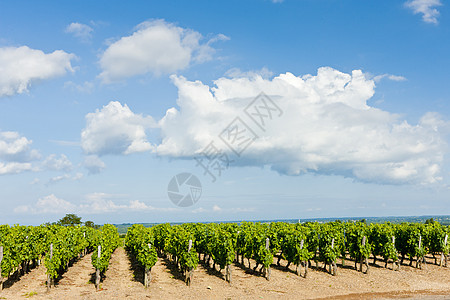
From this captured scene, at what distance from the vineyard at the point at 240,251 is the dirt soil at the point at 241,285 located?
14.3 inches

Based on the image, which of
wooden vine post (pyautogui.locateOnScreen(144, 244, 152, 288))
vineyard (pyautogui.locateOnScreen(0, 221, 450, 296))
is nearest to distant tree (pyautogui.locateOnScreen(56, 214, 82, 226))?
vineyard (pyautogui.locateOnScreen(0, 221, 450, 296))

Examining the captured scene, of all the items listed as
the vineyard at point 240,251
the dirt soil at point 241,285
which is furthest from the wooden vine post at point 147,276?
the dirt soil at point 241,285

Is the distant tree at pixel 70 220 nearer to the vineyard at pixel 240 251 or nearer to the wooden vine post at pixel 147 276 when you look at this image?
the vineyard at pixel 240 251

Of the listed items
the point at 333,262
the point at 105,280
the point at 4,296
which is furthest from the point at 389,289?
the point at 4,296

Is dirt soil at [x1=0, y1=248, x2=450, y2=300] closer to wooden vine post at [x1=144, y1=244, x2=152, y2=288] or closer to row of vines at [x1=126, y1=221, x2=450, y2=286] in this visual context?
wooden vine post at [x1=144, y1=244, x2=152, y2=288]

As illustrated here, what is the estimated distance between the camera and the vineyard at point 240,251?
21.0 m

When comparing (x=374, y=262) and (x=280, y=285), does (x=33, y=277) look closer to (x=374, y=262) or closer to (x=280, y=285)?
(x=280, y=285)

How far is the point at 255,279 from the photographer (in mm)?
22953

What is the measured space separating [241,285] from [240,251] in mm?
4549

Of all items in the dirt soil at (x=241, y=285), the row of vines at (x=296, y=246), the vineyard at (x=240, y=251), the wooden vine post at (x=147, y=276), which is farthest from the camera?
the row of vines at (x=296, y=246)

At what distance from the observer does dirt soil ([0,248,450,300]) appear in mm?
19438

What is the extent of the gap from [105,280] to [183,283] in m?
5.16

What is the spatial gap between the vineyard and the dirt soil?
1.19 ft

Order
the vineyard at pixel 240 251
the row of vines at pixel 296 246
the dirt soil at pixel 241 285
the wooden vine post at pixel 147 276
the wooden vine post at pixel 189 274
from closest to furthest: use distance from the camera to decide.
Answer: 1. the dirt soil at pixel 241 285
2. the wooden vine post at pixel 147 276
3. the vineyard at pixel 240 251
4. the wooden vine post at pixel 189 274
5. the row of vines at pixel 296 246
